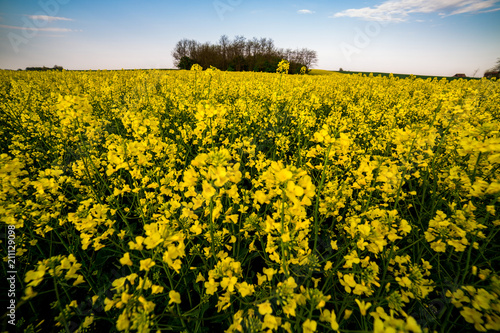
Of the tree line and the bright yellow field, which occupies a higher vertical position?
the tree line

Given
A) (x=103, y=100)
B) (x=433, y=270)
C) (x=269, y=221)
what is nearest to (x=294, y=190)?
(x=269, y=221)

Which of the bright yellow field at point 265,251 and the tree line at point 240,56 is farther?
the tree line at point 240,56

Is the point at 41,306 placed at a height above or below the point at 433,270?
below

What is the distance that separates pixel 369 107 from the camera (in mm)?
6070

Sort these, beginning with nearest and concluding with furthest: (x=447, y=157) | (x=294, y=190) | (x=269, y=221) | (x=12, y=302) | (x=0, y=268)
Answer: (x=294, y=190) → (x=269, y=221) → (x=12, y=302) → (x=0, y=268) → (x=447, y=157)

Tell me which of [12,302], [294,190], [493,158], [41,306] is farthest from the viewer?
[41,306]

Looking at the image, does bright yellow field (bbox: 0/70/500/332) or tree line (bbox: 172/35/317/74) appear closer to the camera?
bright yellow field (bbox: 0/70/500/332)

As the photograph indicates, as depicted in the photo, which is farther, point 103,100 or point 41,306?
point 103,100

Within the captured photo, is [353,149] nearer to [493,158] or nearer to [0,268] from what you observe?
[493,158]

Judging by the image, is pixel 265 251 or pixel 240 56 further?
pixel 240 56

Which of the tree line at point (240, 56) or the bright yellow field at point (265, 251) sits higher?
the tree line at point (240, 56)

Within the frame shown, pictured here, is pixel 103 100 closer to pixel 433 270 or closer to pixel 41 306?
pixel 41 306

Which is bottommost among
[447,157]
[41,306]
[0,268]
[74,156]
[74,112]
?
[41,306]

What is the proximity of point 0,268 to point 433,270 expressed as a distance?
4712 mm
